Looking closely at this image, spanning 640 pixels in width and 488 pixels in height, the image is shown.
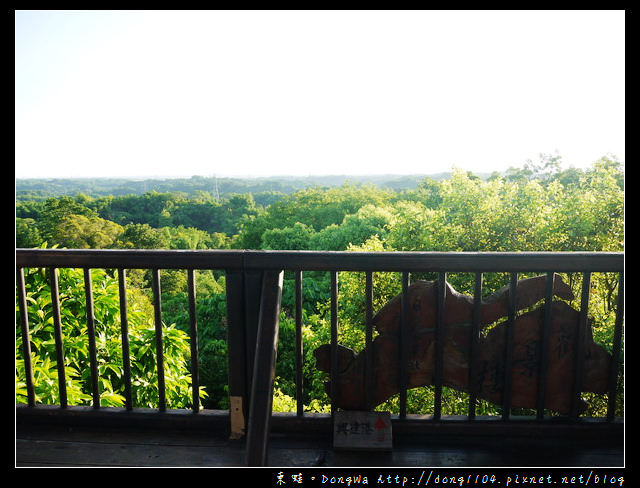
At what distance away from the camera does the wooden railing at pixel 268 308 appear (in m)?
1.89

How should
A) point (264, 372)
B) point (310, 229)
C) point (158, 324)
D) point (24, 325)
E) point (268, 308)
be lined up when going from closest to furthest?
point (264, 372)
point (268, 308)
point (158, 324)
point (24, 325)
point (310, 229)

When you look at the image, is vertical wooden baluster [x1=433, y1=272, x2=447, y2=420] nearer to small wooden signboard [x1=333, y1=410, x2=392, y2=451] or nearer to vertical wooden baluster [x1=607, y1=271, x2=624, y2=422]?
small wooden signboard [x1=333, y1=410, x2=392, y2=451]

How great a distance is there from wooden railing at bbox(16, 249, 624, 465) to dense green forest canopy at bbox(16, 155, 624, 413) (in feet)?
2.43

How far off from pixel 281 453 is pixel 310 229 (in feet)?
93.3

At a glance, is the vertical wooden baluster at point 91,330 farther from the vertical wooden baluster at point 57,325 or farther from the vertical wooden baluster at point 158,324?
the vertical wooden baluster at point 158,324

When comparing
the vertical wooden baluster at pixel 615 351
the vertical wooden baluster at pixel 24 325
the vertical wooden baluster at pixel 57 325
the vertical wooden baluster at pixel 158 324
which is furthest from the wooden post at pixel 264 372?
the vertical wooden baluster at pixel 615 351

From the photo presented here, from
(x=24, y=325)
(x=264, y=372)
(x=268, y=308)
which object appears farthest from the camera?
(x=24, y=325)

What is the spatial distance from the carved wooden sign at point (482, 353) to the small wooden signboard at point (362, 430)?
50 mm

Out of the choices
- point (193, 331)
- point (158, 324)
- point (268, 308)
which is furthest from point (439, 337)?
point (158, 324)

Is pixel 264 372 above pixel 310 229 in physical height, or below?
below

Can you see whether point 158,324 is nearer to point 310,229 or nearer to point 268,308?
point 268,308

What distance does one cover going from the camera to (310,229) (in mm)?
30375

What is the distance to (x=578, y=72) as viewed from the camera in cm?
1310
